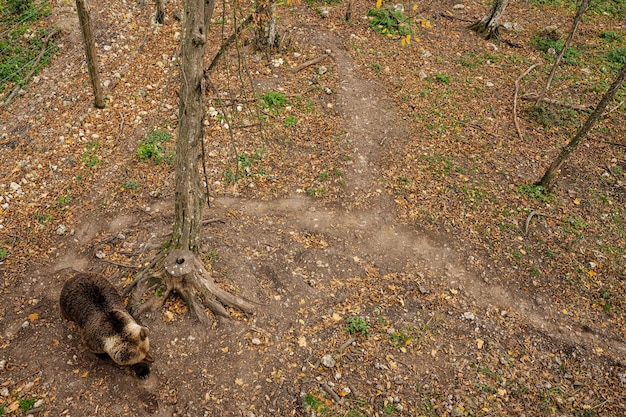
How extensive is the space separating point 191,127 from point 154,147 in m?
4.51

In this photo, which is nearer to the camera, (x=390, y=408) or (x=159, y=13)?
(x=390, y=408)

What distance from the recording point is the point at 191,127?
18.7 feet

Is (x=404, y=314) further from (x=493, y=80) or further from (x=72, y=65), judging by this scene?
(x=72, y=65)

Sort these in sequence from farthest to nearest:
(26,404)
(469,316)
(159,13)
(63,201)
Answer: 1. (159,13)
2. (63,201)
3. (469,316)
4. (26,404)

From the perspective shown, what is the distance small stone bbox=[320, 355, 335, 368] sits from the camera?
652 cm

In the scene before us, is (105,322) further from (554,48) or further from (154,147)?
(554,48)

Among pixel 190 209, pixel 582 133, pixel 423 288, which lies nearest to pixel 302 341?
pixel 423 288

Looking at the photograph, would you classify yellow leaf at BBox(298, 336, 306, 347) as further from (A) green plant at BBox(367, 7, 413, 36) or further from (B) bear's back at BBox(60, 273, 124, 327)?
(A) green plant at BBox(367, 7, 413, 36)

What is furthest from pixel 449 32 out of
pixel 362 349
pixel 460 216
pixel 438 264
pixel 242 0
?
pixel 362 349

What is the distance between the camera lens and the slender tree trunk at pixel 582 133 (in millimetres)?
8773

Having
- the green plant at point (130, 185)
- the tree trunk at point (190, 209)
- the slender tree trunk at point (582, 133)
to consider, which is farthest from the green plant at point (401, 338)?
the green plant at point (130, 185)

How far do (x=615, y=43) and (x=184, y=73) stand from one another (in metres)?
17.1

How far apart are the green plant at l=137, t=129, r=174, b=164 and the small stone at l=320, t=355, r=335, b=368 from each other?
19.5ft

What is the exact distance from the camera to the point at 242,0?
1487cm
